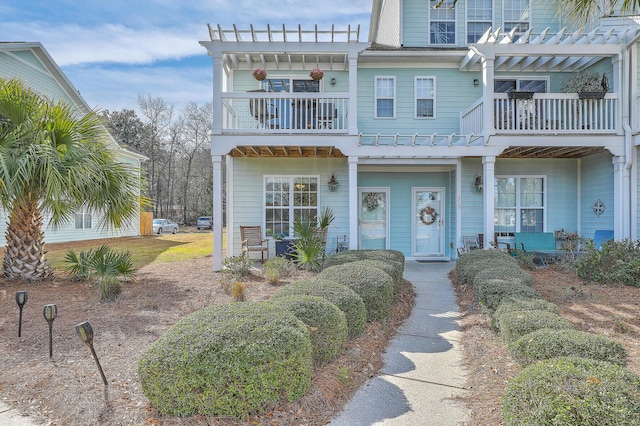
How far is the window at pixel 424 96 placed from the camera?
11219 mm

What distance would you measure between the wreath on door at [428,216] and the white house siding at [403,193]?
281mm

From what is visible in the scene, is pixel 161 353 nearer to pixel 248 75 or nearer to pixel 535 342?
pixel 535 342

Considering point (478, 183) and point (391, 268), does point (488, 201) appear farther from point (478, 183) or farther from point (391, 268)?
point (391, 268)

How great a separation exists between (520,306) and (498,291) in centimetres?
68

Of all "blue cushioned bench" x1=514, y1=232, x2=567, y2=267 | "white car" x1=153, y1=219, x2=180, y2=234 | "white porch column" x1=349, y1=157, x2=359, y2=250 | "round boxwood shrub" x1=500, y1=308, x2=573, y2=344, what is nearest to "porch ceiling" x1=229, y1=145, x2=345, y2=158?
"white porch column" x1=349, y1=157, x2=359, y2=250

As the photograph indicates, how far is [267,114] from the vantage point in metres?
9.64

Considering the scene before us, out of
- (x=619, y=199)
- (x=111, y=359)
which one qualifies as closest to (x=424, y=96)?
(x=619, y=199)

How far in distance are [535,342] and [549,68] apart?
10181mm

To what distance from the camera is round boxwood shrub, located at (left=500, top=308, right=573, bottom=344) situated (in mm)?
3666

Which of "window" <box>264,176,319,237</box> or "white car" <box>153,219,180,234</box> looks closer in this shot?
"window" <box>264,176,319,237</box>

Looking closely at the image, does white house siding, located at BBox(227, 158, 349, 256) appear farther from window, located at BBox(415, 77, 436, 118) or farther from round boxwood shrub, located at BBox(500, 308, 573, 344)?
round boxwood shrub, located at BBox(500, 308, 573, 344)

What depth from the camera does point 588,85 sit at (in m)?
9.54

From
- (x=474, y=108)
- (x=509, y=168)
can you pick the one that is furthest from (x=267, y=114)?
(x=509, y=168)

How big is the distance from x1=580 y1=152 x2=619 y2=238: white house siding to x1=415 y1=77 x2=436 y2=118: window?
4.50 metres
